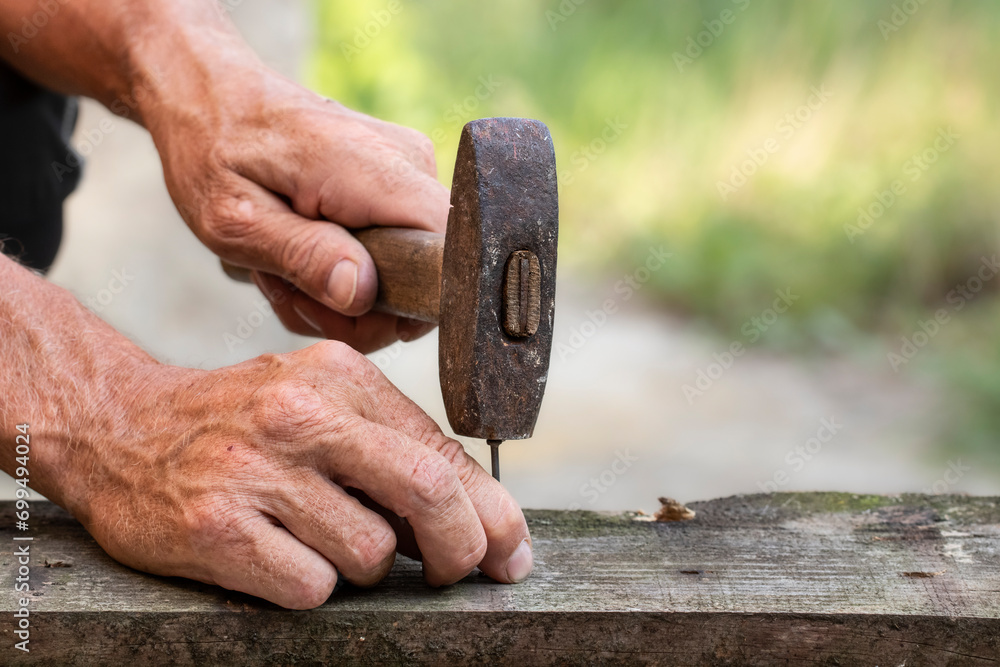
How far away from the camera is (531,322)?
1225 mm

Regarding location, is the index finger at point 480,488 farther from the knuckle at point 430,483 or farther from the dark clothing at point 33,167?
the dark clothing at point 33,167

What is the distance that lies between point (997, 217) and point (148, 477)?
249 inches

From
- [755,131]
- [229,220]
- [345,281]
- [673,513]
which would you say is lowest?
[673,513]

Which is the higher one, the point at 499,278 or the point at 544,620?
the point at 499,278

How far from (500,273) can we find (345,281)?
1.65 feet

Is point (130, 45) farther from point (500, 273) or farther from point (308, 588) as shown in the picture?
point (308, 588)

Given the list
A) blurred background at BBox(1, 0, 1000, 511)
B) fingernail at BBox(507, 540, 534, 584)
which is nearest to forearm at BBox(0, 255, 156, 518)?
fingernail at BBox(507, 540, 534, 584)

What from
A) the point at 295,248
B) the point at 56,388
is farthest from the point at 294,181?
the point at 56,388

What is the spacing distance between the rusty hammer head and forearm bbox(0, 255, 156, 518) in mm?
479

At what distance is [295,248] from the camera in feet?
5.53

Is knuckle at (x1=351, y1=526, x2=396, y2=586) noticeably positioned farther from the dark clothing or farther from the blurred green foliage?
the blurred green foliage

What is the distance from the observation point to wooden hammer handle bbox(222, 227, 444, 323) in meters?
1.47

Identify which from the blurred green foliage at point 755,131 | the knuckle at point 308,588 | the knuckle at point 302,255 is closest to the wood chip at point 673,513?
the knuckle at point 308,588

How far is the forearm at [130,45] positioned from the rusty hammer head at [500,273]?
836 mm
